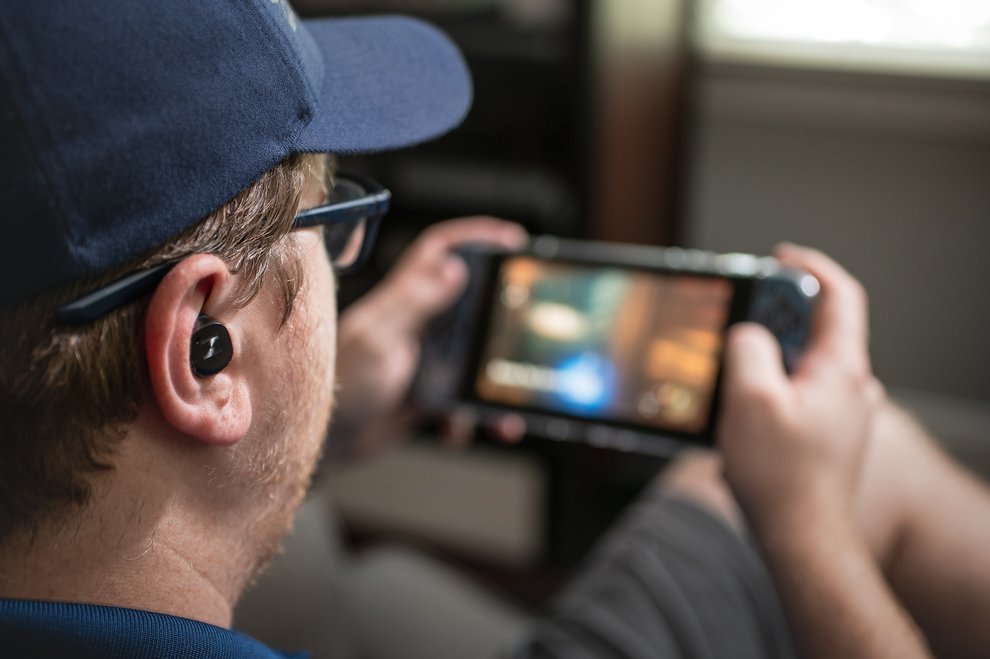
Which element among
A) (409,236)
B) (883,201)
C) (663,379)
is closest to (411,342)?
(663,379)

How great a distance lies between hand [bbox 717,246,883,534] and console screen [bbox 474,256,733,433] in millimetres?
93

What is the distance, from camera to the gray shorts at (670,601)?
94 cm

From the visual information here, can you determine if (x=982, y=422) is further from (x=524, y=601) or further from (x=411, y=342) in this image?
(x=411, y=342)

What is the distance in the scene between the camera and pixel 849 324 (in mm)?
859

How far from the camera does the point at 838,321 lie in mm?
856

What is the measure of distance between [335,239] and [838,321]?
1.44 feet

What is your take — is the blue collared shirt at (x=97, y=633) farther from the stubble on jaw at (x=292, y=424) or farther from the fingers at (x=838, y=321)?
the fingers at (x=838, y=321)

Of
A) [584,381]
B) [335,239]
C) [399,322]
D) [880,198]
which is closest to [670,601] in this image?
[584,381]

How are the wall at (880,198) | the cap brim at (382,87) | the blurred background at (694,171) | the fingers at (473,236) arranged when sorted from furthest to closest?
the wall at (880,198) → the blurred background at (694,171) → the fingers at (473,236) → the cap brim at (382,87)

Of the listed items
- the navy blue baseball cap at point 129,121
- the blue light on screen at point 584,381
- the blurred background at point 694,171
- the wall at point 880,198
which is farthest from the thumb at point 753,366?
the wall at point 880,198

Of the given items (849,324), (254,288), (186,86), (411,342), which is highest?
(186,86)

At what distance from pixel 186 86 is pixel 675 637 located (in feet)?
2.28

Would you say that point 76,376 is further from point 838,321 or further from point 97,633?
point 838,321

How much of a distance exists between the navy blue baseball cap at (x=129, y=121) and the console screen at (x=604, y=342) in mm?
469
